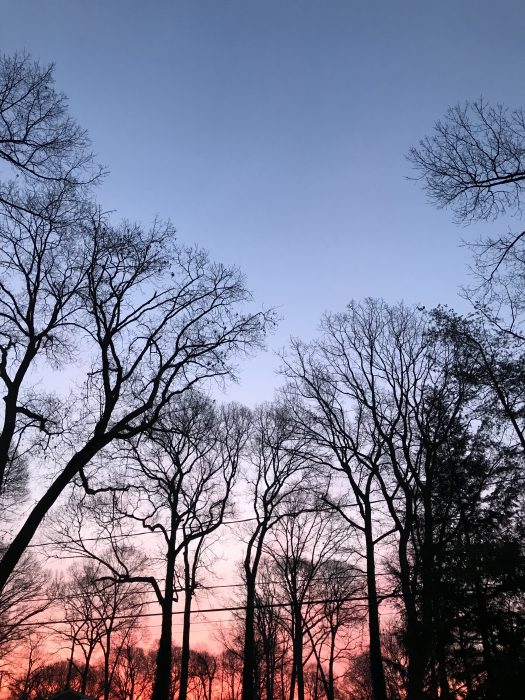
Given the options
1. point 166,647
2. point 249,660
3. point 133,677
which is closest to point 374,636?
point 249,660

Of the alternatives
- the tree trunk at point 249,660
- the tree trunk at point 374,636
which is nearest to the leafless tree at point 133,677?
the tree trunk at point 249,660

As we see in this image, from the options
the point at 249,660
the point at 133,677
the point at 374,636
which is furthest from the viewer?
the point at 133,677

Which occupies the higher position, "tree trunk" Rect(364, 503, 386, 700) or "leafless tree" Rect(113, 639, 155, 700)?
"tree trunk" Rect(364, 503, 386, 700)

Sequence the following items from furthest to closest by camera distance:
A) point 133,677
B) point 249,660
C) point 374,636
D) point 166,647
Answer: point 133,677
point 249,660
point 166,647
point 374,636

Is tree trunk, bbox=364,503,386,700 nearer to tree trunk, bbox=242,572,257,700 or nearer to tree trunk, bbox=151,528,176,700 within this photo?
tree trunk, bbox=242,572,257,700

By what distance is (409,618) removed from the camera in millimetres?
15492

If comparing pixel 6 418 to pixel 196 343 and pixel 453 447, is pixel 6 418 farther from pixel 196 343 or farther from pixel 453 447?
pixel 453 447

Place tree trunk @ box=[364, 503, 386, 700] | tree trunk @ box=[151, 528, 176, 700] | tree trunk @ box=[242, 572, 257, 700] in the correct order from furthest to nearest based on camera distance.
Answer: tree trunk @ box=[242, 572, 257, 700] < tree trunk @ box=[151, 528, 176, 700] < tree trunk @ box=[364, 503, 386, 700]

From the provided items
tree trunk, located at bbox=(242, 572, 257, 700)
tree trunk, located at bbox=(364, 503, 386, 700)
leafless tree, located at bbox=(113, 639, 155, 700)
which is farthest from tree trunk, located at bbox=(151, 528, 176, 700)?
leafless tree, located at bbox=(113, 639, 155, 700)

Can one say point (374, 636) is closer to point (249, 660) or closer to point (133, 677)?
point (249, 660)

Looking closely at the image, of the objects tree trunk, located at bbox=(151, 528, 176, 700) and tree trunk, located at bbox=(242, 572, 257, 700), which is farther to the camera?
tree trunk, located at bbox=(242, 572, 257, 700)

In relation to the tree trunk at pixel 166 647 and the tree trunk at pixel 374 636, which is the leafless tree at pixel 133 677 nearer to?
the tree trunk at pixel 166 647

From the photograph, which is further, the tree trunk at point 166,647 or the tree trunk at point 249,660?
the tree trunk at point 249,660

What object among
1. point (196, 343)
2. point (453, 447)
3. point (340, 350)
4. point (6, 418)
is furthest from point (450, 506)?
point (6, 418)
